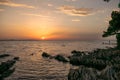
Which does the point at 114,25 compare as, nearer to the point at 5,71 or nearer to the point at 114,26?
the point at 114,26

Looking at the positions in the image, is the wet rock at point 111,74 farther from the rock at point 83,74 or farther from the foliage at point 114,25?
the foliage at point 114,25

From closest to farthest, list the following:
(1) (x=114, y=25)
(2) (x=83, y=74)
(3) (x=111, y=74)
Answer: (3) (x=111, y=74)
(2) (x=83, y=74)
(1) (x=114, y=25)

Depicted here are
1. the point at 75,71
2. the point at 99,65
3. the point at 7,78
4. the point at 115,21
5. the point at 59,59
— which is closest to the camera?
the point at 75,71

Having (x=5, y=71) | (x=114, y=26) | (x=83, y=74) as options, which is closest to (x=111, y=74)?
(x=83, y=74)

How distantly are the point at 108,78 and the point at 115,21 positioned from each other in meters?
9.71

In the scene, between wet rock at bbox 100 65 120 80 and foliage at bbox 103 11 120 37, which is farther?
foliage at bbox 103 11 120 37

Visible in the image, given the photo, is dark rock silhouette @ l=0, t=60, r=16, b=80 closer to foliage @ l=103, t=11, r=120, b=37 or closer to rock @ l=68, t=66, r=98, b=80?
rock @ l=68, t=66, r=98, b=80

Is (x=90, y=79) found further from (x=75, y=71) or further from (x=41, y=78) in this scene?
(x=41, y=78)

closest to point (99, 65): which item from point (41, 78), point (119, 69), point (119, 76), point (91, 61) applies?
point (91, 61)

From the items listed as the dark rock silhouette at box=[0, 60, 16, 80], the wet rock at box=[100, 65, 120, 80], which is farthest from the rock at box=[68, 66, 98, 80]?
the dark rock silhouette at box=[0, 60, 16, 80]

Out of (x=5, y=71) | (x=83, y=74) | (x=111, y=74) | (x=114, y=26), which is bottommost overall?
(x=5, y=71)

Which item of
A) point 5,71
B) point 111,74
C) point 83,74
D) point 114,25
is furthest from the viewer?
point 5,71

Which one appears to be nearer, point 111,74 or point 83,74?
point 111,74

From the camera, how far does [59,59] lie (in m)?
58.5
